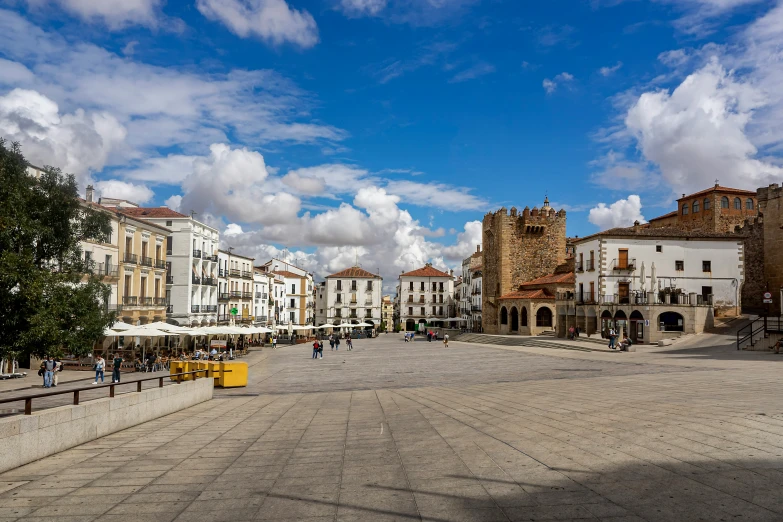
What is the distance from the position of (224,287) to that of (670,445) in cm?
5806

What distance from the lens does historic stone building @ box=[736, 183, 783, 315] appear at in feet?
154

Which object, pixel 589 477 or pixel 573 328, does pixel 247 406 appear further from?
pixel 573 328

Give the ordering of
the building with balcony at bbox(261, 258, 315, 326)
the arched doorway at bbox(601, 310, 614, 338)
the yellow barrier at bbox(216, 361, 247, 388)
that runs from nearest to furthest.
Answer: the yellow barrier at bbox(216, 361, 247, 388), the arched doorway at bbox(601, 310, 614, 338), the building with balcony at bbox(261, 258, 315, 326)

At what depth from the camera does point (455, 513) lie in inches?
250

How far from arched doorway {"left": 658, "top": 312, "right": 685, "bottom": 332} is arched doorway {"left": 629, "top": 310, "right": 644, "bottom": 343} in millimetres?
1411

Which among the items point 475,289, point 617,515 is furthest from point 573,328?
point 617,515

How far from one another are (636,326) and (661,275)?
204 inches

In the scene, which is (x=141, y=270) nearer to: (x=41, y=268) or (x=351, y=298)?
(x=41, y=268)

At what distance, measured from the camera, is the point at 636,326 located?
141ft

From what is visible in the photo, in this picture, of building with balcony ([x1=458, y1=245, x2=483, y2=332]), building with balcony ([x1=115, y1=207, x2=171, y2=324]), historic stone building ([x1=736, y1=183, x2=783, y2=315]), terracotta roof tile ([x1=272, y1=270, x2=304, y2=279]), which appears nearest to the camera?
building with balcony ([x1=115, y1=207, x2=171, y2=324])

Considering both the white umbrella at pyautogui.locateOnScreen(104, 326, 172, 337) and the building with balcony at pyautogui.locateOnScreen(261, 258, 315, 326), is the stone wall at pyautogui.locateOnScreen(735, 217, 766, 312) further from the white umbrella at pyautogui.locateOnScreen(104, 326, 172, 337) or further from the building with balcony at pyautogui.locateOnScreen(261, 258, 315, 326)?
the building with balcony at pyautogui.locateOnScreen(261, 258, 315, 326)

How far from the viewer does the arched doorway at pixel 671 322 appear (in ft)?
136

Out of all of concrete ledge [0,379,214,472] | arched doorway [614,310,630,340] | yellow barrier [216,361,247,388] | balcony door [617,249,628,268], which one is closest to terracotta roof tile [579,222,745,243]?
balcony door [617,249,628,268]

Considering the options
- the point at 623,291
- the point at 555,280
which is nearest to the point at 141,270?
the point at 623,291
